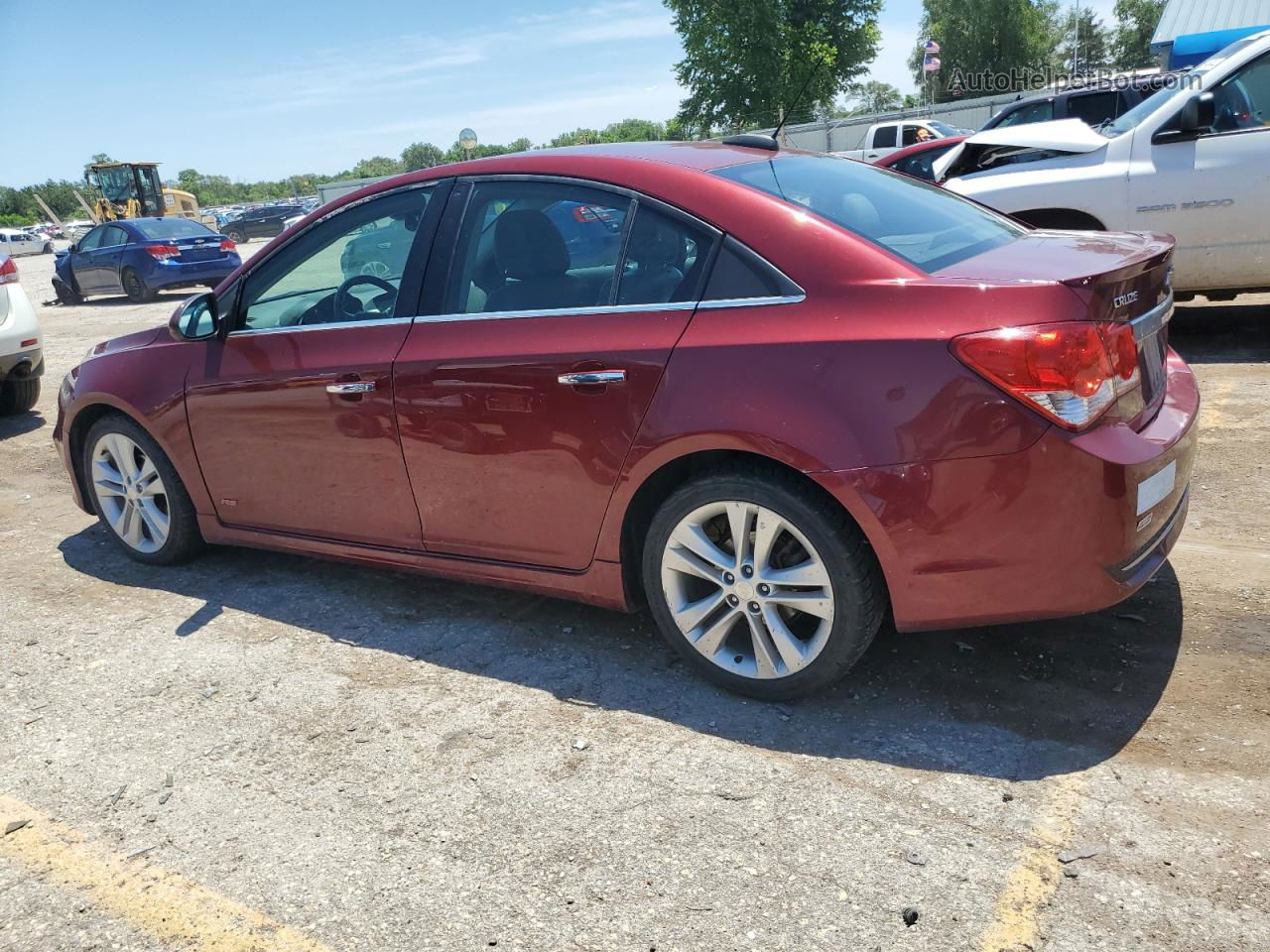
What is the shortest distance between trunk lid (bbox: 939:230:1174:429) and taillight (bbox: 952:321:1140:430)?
10 cm

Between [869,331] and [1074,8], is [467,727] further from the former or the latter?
[1074,8]

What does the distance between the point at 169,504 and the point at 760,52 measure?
4548cm

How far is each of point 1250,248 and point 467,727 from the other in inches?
235

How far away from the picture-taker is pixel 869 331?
2.73 m

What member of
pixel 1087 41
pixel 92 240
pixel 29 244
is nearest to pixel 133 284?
pixel 92 240

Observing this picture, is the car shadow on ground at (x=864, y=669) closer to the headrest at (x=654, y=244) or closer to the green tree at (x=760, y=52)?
the headrest at (x=654, y=244)

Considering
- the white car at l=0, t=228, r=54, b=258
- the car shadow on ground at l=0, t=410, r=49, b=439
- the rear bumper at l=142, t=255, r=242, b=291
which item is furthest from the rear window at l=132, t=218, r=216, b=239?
the white car at l=0, t=228, r=54, b=258

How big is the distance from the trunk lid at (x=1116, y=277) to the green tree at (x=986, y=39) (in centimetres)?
5883

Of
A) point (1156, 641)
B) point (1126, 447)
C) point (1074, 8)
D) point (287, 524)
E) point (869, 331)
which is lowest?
point (1156, 641)

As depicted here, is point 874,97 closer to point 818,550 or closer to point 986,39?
point 986,39

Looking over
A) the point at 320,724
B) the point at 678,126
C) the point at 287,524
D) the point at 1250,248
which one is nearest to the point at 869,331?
the point at 320,724

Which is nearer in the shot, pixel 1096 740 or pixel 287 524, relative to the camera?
pixel 1096 740

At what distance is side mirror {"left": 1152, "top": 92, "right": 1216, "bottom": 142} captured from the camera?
6.36 meters

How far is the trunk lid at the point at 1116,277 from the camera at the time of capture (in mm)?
2707
